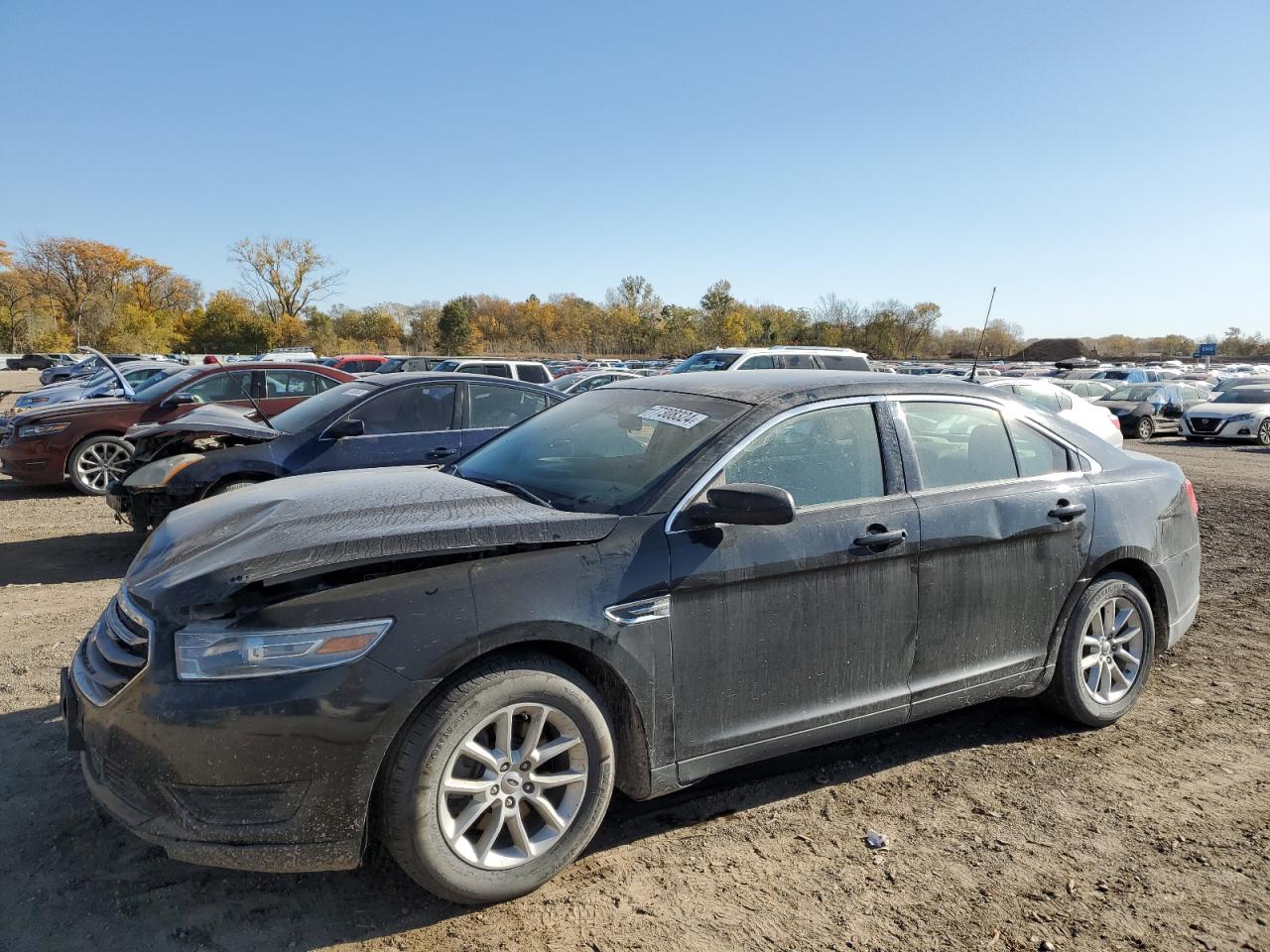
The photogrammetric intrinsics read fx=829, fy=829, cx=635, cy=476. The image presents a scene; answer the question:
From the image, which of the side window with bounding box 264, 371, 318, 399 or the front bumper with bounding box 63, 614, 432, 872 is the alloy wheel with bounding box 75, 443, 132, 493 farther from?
the front bumper with bounding box 63, 614, 432, 872

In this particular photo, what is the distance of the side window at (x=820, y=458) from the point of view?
10.6ft

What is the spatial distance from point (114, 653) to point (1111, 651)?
4.26m

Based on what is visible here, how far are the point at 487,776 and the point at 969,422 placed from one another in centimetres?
265

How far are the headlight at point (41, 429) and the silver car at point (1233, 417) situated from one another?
23.4 meters

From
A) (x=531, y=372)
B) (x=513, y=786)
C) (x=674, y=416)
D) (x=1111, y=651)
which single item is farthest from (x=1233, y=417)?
(x=513, y=786)

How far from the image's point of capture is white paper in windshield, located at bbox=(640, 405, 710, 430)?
11.2ft

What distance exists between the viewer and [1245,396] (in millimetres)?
21078

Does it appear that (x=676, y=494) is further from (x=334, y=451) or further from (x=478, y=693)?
(x=334, y=451)

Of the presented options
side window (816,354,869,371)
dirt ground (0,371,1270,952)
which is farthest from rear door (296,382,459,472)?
side window (816,354,869,371)

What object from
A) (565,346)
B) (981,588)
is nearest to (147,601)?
(981,588)

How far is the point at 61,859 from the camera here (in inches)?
112

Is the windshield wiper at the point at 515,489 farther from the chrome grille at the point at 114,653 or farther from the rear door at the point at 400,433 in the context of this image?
the rear door at the point at 400,433

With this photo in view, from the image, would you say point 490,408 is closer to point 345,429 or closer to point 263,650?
point 345,429

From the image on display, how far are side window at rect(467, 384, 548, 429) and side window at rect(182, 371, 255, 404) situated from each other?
4.41 metres
